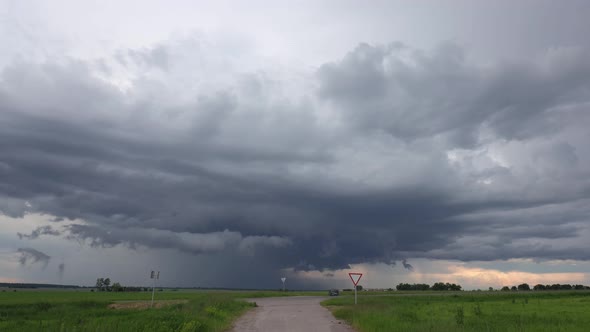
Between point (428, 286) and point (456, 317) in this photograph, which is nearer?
point (456, 317)

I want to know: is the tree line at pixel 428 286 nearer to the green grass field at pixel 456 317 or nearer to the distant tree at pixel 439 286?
the distant tree at pixel 439 286

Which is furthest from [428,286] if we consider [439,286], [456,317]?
[456,317]

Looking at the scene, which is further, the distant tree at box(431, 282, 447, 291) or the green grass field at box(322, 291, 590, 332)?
the distant tree at box(431, 282, 447, 291)

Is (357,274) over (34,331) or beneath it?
over

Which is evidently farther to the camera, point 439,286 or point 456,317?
point 439,286

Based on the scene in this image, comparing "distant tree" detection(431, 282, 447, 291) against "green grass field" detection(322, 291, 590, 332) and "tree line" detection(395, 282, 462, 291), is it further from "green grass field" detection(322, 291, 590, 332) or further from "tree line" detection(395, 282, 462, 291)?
"green grass field" detection(322, 291, 590, 332)

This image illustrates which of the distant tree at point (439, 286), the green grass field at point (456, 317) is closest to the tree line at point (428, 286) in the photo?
the distant tree at point (439, 286)

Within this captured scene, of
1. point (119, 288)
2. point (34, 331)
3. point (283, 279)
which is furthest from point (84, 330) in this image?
point (119, 288)

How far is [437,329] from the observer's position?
60.8ft

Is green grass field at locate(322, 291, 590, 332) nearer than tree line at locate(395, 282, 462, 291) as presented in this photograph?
Yes

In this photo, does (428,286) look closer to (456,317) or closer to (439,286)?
(439,286)

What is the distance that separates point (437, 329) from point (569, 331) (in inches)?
287

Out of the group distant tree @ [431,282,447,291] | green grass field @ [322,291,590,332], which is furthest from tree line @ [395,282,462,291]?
A: green grass field @ [322,291,590,332]

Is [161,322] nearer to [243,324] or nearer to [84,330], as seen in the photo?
[84,330]
